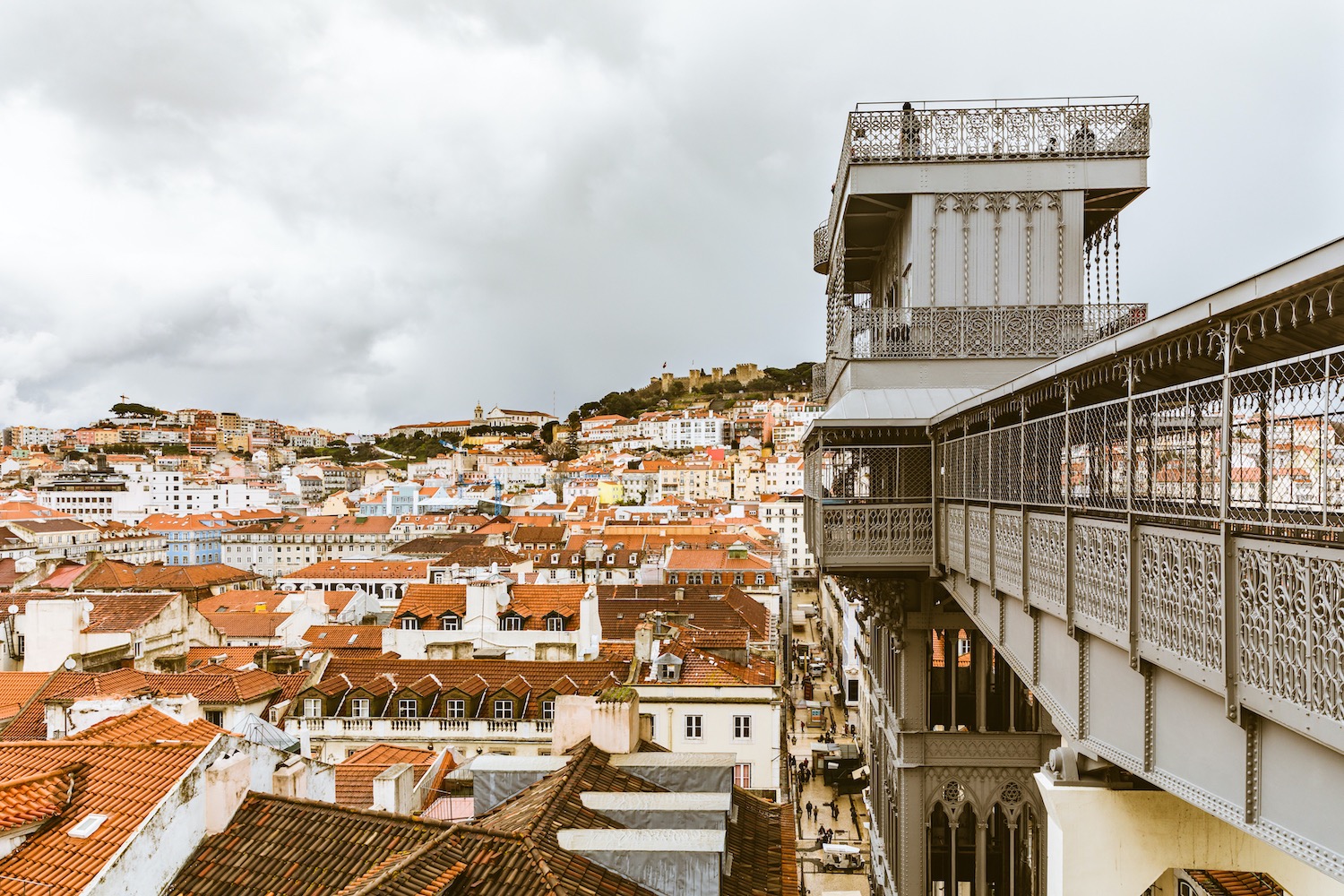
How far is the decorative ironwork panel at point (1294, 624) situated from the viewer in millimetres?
2500

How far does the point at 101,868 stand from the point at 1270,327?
931cm

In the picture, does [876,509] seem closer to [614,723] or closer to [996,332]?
[996,332]

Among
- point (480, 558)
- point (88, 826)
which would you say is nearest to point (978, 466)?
point (88, 826)

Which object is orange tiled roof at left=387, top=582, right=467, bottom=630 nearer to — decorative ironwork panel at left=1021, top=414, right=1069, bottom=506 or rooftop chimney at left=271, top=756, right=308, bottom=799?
rooftop chimney at left=271, top=756, right=308, bottom=799

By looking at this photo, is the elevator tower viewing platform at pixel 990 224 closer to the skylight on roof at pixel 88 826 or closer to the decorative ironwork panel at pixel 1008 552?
the decorative ironwork panel at pixel 1008 552

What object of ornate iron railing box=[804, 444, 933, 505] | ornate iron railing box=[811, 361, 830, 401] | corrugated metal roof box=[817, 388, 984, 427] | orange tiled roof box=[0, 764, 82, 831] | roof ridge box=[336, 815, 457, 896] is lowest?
roof ridge box=[336, 815, 457, 896]

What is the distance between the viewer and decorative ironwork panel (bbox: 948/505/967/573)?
22.6ft

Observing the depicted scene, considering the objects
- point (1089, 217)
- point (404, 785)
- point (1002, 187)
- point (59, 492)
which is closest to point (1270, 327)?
point (1002, 187)

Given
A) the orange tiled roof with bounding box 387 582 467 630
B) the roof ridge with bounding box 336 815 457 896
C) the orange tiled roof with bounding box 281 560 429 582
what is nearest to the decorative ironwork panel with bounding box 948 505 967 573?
the roof ridge with bounding box 336 815 457 896

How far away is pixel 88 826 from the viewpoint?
837 centimetres

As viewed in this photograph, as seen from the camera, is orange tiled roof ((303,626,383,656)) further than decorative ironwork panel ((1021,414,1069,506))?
Yes

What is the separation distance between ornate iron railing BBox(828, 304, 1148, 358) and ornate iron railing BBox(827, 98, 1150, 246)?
1.74 meters

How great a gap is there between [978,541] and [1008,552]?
2.86 ft

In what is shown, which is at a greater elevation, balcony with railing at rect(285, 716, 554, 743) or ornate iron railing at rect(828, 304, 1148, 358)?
ornate iron railing at rect(828, 304, 1148, 358)
